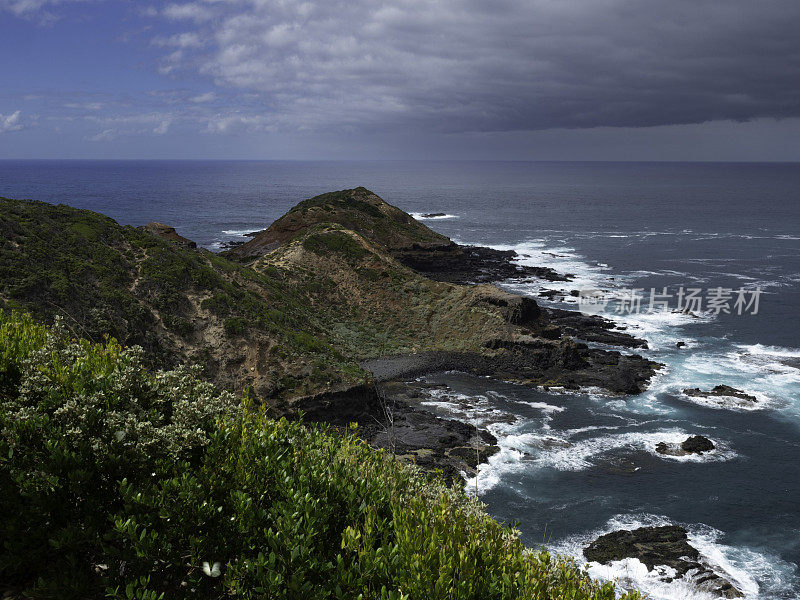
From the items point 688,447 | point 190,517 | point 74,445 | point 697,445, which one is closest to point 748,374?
point 697,445

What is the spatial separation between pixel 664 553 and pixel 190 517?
29.1 m

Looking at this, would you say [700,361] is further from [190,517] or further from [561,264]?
[190,517]

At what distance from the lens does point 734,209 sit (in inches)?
7407

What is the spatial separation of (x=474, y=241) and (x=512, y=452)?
310 feet

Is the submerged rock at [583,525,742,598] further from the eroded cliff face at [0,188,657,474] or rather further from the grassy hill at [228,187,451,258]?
the grassy hill at [228,187,451,258]

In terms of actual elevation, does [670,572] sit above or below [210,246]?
below

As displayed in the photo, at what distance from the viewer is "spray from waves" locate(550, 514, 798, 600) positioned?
26.5 m

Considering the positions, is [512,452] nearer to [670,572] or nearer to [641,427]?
[641,427]

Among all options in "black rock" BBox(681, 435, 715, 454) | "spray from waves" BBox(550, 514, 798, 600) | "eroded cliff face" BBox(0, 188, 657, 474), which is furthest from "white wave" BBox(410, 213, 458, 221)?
"spray from waves" BBox(550, 514, 798, 600)

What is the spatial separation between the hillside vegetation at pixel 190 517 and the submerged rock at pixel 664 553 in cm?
2306

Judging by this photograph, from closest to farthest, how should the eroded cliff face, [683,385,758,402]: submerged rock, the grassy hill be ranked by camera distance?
the eroded cliff face
[683,385,758,402]: submerged rock
the grassy hill

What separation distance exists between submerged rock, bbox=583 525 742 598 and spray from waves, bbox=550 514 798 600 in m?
0.32

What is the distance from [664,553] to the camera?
1142 inches

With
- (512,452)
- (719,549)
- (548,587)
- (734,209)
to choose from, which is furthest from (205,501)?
(734,209)
